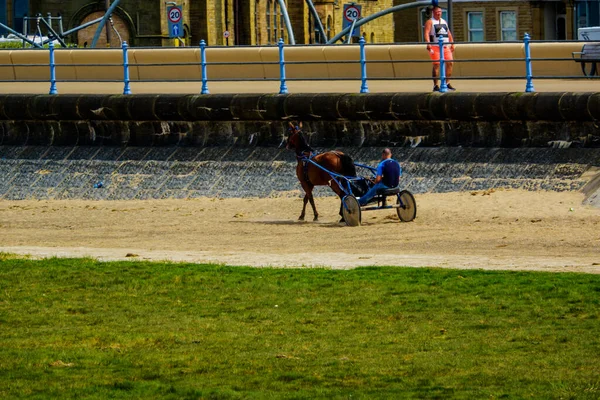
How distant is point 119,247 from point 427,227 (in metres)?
4.54

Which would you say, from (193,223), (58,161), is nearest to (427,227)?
(193,223)

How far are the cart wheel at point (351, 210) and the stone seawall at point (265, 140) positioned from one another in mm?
3468

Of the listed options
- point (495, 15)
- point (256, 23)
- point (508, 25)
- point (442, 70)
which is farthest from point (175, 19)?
point (442, 70)

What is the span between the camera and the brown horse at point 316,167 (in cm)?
2259

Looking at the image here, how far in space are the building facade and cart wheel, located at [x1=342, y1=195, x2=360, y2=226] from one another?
108 ft

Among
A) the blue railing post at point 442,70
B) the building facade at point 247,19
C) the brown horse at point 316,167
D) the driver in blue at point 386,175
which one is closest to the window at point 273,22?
the building facade at point 247,19

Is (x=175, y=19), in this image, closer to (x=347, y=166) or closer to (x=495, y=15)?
(x=495, y=15)

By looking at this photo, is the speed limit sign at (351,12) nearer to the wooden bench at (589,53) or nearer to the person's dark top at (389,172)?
the wooden bench at (589,53)

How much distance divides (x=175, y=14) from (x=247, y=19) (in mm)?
15215

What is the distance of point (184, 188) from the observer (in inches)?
1094

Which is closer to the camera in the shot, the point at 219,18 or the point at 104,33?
the point at 104,33

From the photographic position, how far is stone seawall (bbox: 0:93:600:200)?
2475 centimetres

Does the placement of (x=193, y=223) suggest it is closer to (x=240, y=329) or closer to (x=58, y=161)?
(x=58, y=161)

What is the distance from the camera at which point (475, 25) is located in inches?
2259
